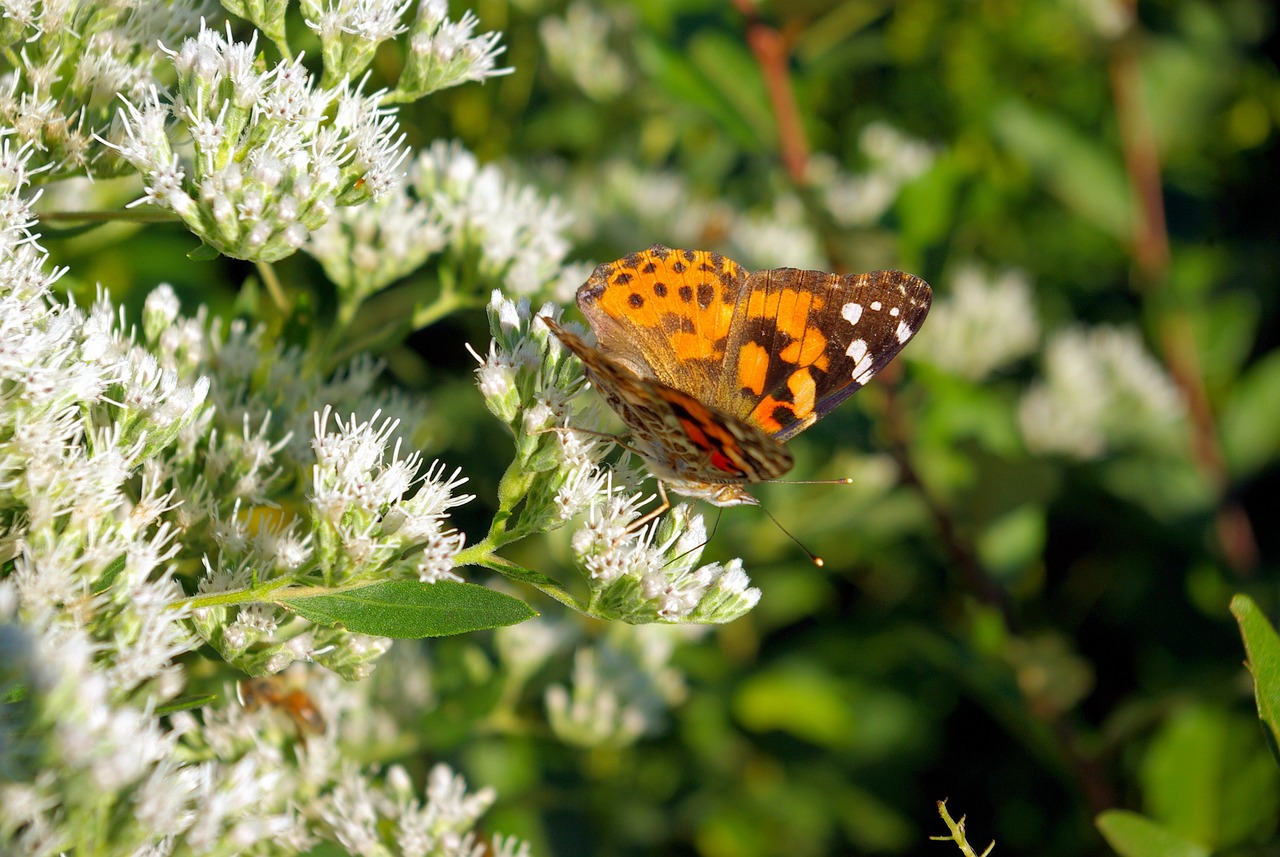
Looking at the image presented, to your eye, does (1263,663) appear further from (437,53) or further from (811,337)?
(437,53)

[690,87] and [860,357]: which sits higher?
[690,87]

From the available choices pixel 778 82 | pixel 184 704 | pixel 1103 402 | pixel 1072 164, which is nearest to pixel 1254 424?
pixel 1103 402

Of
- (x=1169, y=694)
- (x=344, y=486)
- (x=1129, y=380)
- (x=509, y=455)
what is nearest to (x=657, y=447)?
(x=344, y=486)

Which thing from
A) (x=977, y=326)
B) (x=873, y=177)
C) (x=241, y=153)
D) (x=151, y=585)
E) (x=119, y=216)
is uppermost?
(x=241, y=153)

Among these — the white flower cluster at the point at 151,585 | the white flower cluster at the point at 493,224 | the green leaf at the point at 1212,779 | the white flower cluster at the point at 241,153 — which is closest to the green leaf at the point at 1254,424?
the green leaf at the point at 1212,779

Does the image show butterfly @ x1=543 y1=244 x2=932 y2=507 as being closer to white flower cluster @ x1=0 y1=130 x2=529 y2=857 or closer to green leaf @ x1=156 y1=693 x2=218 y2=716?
white flower cluster @ x1=0 y1=130 x2=529 y2=857

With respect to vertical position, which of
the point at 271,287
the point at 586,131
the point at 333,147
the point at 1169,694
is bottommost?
the point at 1169,694

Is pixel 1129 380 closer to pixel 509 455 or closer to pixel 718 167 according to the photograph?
pixel 718 167
